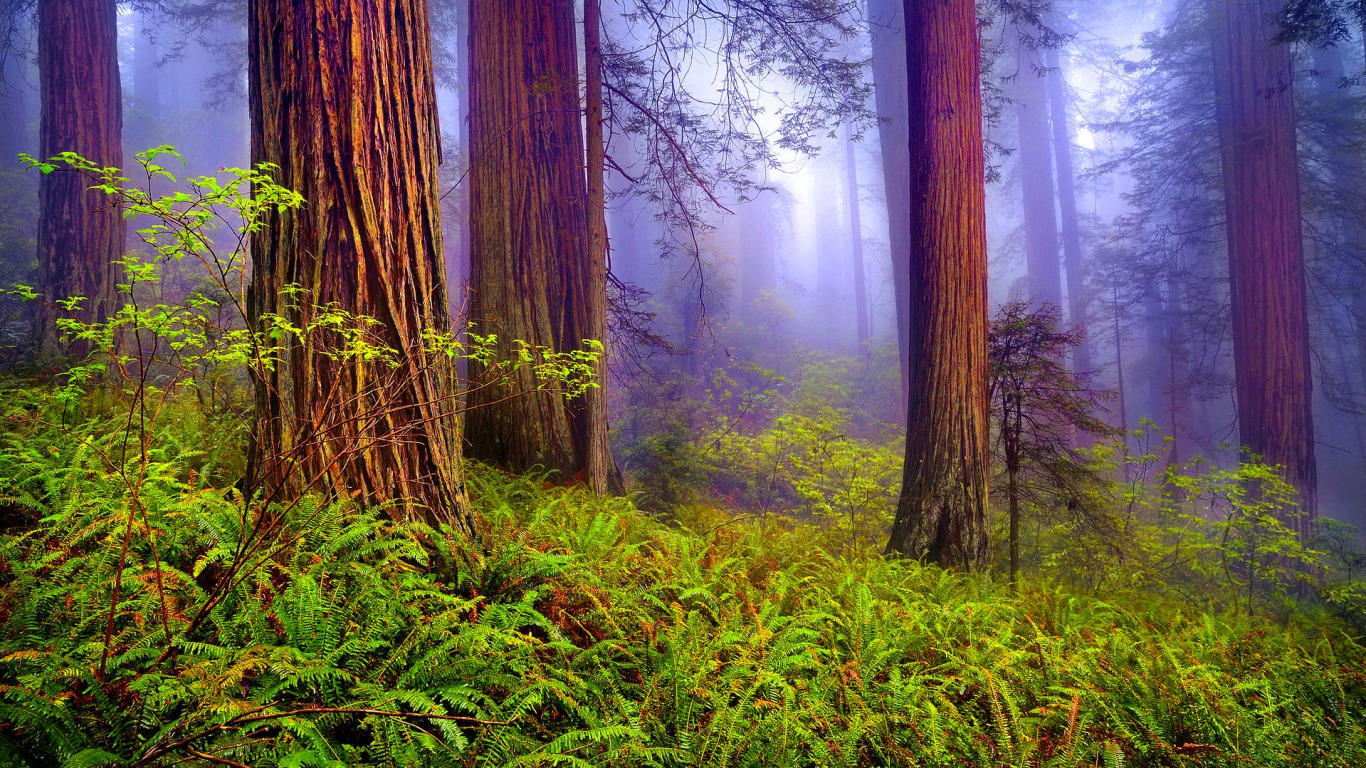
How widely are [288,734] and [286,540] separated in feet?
3.59

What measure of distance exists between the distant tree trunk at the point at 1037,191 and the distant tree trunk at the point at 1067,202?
1173 mm

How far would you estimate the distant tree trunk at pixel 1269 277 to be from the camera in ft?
26.5

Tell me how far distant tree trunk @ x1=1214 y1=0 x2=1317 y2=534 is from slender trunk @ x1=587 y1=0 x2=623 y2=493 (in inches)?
386

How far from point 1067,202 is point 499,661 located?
29.5m

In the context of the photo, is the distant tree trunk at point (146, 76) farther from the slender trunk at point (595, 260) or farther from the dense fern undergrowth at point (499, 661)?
the dense fern undergrowth at point (499, 661)

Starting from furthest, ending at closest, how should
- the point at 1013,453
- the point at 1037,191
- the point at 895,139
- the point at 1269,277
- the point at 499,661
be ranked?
the point at 1037,191 < the point at 895,139 < the point at 1269,277 < the point at 1013,453 < the point at 499,661

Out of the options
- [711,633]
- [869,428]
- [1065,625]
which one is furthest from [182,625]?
[869,428]

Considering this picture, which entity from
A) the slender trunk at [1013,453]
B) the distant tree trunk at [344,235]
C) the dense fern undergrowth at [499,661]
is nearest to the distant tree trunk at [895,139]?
the slender trunk at [1013,453]

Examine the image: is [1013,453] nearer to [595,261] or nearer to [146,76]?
[595,261]

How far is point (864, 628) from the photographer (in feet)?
9.53

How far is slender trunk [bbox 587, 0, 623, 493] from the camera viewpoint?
482 centimetres

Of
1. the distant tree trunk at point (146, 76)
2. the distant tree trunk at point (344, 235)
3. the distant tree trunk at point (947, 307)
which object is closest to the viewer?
the distant tree trunk at point (344, 235)

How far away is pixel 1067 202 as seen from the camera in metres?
24.0

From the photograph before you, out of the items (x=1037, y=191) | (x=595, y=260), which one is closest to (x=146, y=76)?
(x=595, y=260)
